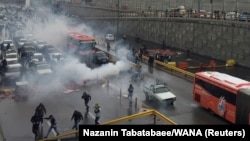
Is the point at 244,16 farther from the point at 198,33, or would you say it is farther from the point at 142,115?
the point at 142,115

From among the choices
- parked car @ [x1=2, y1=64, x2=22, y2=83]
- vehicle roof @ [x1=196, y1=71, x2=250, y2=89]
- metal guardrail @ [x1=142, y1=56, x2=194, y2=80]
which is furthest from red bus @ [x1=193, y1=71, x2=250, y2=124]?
parked car @ [x1=2, y1=64, x2=22, y2=83]

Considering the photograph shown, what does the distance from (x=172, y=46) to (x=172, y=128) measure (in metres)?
39.8

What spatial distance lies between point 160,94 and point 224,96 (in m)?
4.62

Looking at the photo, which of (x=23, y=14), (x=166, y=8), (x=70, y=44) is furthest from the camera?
(x=23, y=14)

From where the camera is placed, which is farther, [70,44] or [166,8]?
[166,8]

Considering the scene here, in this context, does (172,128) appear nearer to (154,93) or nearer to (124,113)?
(124,113)

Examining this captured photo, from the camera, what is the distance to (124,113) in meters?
23.0

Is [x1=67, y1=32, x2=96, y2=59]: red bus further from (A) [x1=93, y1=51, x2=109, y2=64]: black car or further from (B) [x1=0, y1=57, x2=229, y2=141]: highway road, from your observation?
(B) [x1=0, y1=57, x2=229, y2=141]: highway road

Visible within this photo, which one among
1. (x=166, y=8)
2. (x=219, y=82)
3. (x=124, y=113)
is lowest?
(x=124, y=113)

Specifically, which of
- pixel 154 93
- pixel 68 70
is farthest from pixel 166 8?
pixel 154 93

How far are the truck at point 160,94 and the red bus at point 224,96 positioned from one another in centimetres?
158

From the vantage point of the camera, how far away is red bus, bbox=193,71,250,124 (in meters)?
20.0

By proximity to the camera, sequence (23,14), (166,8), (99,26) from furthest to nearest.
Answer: (23,14)
(99,26)
(166,8)

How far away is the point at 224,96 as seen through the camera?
21.6m
